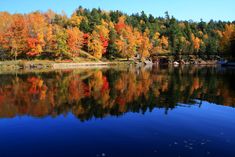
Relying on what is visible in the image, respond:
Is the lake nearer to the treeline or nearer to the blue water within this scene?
the blue water

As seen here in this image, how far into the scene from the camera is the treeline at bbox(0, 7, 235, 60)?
103 m

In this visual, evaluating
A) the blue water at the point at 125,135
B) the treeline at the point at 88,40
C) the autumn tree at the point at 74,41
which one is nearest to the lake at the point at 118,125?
the blue water at the point at 125,135

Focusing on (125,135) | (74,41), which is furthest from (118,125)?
(74,41)

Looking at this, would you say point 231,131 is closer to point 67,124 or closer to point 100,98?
point 67,124

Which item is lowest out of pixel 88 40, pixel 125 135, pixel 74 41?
pixel 125 135

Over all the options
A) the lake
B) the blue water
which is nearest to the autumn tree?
the lake

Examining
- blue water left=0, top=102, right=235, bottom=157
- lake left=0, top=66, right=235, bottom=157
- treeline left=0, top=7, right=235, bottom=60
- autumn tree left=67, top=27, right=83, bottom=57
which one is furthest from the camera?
autumn tree left=67, top=27, right=83, bottom=57

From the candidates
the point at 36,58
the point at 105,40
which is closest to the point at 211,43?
the point at 105,40

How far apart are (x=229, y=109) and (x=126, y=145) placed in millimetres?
14717

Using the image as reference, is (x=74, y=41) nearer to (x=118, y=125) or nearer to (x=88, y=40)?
(x=88, y=40)

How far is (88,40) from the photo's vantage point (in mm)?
121375

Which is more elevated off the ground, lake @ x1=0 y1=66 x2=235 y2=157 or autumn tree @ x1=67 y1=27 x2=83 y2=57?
autumn tree @ x1=67 y1=27 x2=83 y2=57

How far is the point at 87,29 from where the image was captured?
13325cm

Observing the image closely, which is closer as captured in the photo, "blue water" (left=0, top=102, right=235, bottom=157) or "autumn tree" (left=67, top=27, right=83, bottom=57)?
"blue water" (left=0, top=102, right=235, bottom=157)
